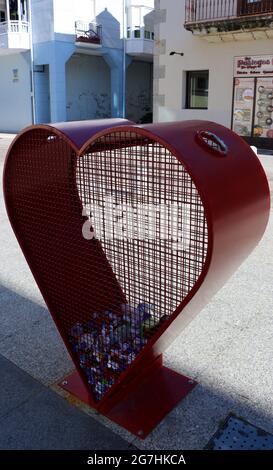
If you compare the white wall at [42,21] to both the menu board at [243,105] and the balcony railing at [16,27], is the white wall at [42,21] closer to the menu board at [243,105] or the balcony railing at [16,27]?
the balcony railing at [16,27]

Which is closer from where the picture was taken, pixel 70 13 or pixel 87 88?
pixel 70 13

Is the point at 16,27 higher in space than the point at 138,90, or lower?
higher

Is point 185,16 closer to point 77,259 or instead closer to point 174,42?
point 174,42

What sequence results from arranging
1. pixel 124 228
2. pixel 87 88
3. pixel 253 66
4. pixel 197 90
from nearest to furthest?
pixel 124 228, pixel 253 66, pixel 197 90, pixel 87 88

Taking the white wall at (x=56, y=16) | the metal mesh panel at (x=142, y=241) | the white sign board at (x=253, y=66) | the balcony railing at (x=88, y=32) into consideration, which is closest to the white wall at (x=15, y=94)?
the white wall at (x=56, y=16)

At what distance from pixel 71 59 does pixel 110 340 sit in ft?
66.6

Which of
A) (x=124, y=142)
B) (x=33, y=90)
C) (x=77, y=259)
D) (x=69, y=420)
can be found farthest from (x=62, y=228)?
(x=33, y=90)

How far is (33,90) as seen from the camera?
20.1 meters

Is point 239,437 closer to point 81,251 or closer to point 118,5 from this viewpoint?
point 81,251

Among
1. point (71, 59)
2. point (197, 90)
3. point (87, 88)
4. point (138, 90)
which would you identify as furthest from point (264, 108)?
point (138, 90)

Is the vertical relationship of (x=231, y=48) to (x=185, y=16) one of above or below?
below

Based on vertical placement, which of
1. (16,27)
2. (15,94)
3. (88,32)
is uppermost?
(16,27)

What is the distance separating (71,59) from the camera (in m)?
20.9

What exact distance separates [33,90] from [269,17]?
11012mm
